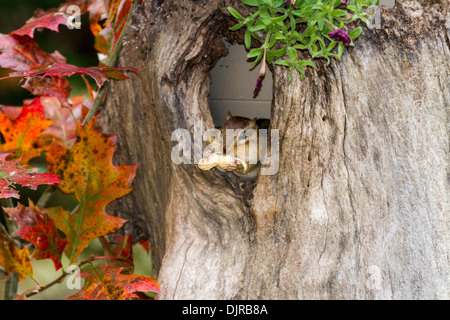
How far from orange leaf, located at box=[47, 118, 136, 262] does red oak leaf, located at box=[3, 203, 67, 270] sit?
37 millimetres

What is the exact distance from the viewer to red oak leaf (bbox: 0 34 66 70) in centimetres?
101

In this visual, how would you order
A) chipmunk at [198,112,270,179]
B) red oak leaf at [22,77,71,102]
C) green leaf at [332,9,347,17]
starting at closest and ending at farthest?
green leaf at [332,9,347,17] → chipmunk at [198,112,270,179] → red oak leaf at [22,77,71,102]

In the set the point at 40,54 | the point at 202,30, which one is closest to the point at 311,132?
the point at 202,30

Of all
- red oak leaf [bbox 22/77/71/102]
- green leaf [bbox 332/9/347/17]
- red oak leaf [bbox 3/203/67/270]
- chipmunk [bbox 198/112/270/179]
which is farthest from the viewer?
red oak leaf [bbox 22/77/71/102]

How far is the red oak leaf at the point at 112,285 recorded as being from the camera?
0.85 meters

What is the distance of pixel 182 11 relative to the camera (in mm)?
888

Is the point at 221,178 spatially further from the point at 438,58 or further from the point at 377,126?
the point at 438,58

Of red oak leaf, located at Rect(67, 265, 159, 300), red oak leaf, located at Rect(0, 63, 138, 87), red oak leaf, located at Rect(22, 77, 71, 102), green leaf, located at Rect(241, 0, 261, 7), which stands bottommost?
red oak leaf, located at Rect(67, 265, 159, 300)

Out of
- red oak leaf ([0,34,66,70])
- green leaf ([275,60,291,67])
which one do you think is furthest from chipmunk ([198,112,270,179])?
red oak leaf ([0,34,66,70])

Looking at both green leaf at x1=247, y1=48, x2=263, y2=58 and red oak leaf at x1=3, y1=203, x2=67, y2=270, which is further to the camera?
red oak leaf at x1=3, y1=203, x2=67, y2=270

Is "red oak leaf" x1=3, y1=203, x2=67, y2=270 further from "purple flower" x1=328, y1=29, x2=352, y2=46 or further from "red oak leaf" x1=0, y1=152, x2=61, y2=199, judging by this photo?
"purple flower" x1=328, y1=29, x2=352, y2=46

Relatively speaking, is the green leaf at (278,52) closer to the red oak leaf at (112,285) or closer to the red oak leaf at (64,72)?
the red oak leaf at (64,72)

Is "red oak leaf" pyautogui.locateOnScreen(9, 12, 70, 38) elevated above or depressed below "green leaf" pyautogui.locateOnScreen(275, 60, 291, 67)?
above

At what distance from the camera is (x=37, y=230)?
0.96 meters
